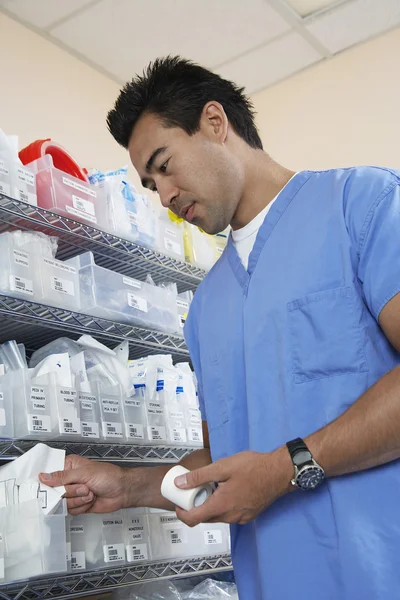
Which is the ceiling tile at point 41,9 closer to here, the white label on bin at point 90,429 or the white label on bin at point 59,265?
the white label on bin at point 59,265

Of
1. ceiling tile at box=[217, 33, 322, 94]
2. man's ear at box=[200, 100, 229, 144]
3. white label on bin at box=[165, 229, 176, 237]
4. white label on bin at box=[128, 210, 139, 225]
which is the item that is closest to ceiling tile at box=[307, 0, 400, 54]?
ceiling tile at box=[217, 33, 322, 94]

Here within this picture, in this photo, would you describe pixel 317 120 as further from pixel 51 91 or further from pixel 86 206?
pixel 86 206

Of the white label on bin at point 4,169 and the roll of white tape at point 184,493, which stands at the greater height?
the white label on bin at point 4,169

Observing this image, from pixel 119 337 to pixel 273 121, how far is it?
2.24 m

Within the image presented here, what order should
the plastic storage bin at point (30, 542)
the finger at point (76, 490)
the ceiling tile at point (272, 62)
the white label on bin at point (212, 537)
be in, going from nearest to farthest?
the plastic storage bin at point (30, 542), the finger at point (76, 490), the white label on bin at point (212, 537), the ceiling tile at point (272, 62)

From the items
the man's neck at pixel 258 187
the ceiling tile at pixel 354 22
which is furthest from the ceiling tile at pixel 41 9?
the man's neck at pixel 258 187

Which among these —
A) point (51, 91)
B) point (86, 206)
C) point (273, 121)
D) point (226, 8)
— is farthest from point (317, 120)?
point (86, 206)

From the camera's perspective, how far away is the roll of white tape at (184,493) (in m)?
1.28

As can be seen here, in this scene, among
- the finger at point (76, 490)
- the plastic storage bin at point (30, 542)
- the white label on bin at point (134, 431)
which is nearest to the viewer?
the plastic storage bin at point (30, 542)

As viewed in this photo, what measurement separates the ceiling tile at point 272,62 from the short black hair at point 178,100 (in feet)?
6.61

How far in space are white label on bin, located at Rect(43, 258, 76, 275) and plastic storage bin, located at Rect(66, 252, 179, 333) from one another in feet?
0.22

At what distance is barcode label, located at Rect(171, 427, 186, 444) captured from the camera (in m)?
2.09

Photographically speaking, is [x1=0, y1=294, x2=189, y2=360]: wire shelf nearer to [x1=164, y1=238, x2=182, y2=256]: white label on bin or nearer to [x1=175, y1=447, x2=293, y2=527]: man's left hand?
[x1=164, y1=238, x2=182, y2=256]: white label on bin

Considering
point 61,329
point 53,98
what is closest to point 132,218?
point 61,329
